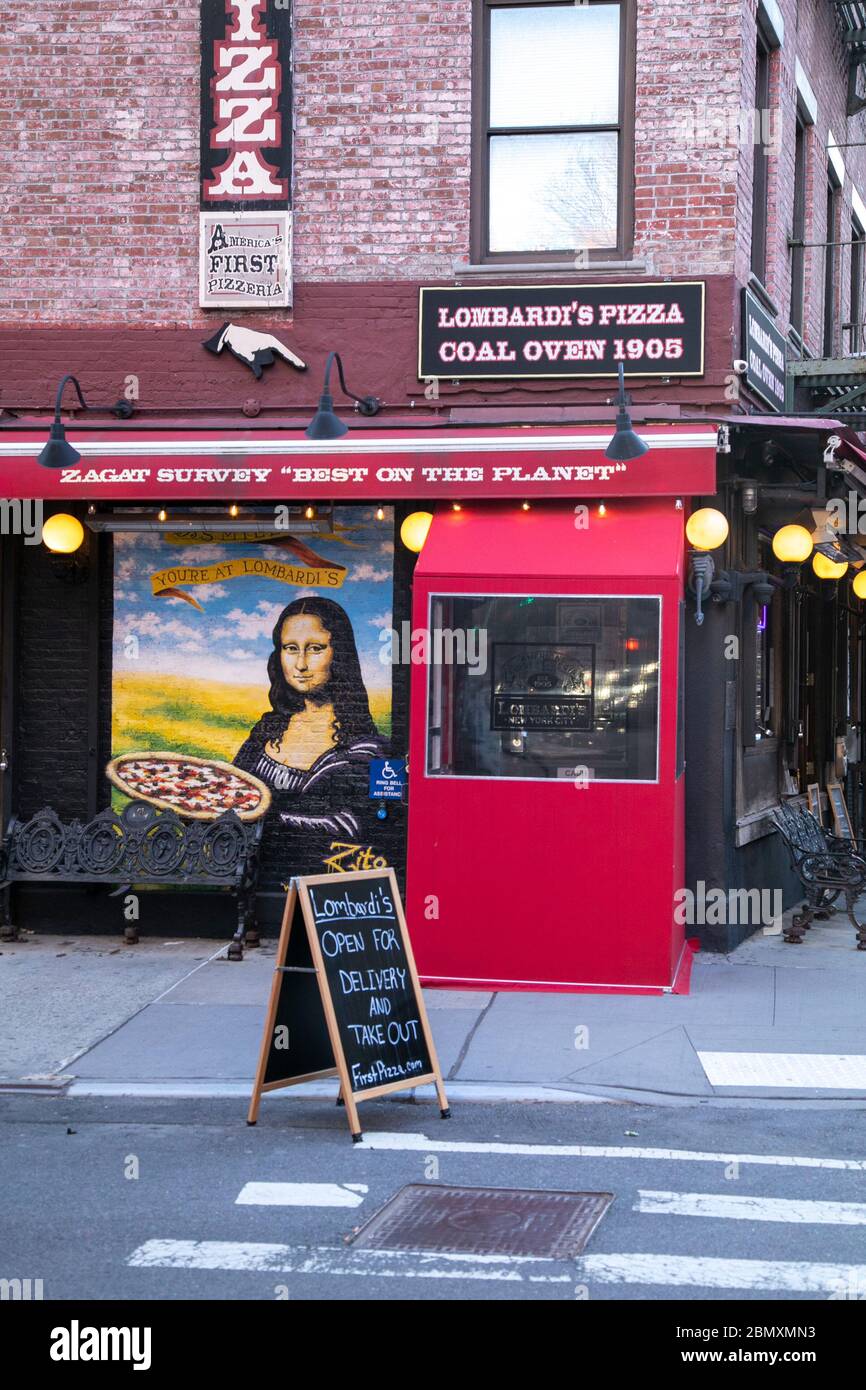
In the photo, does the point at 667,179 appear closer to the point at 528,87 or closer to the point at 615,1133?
the point at 528,87

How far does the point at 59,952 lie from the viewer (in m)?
11.4

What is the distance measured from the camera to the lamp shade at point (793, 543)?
11734mm

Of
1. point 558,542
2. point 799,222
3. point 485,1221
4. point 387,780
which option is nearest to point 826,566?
point 558,542

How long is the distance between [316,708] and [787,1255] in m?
6.76

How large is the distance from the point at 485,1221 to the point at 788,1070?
283cm

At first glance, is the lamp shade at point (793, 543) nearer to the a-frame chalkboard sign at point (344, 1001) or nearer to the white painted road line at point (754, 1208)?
the a-frame chalkboard sign at point (344, 1001)

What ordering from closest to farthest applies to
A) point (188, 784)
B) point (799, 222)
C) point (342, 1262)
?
point (342, 1262)
point (188, 784)
point (799, 222)

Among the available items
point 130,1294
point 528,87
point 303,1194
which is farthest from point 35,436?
point 130,1294

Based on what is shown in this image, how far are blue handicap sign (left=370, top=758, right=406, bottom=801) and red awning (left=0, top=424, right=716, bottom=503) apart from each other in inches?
79.3

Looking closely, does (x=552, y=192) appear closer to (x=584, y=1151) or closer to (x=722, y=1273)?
(x=584, y=1151)

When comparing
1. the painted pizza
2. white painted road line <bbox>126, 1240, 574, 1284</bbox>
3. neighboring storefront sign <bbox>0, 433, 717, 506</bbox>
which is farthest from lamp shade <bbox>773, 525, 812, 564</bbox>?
white painted road line <bbox>126, 1240, 574, 1284</bbox>

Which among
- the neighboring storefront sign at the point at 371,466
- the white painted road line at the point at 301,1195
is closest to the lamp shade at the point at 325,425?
the neighboring storefront sign at the point at 371,466

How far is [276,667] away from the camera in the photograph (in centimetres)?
1177
